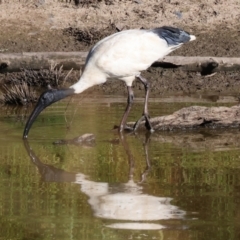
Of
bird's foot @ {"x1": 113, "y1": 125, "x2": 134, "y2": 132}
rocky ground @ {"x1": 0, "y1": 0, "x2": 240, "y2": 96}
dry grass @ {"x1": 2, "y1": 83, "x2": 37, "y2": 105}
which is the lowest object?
dry grass @ {"x1": 2, "y1": 83, "x2": 37, "y2": 105}

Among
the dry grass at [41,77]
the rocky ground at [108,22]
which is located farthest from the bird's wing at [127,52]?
the rocky ground at [108,22]

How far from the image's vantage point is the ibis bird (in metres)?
9.45

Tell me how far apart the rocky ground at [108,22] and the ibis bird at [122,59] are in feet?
9.46

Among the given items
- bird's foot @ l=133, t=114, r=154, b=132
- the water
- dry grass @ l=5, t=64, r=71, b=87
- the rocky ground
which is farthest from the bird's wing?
the rocky ground

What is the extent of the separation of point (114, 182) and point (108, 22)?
24.8 feet

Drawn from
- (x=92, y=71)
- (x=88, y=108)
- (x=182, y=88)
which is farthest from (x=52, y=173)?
(x=182, y=88)

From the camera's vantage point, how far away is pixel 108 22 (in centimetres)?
1463

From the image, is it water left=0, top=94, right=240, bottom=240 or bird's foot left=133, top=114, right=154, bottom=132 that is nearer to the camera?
water left=0, top=94, right=240, bottom=240

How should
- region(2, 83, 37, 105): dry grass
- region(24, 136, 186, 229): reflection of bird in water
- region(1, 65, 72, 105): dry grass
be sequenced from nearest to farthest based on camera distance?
region(24, 136, 186, 229): reflection of bird in water, region(2, 83, 37, 105): dry grass, region(1, 65, 72, 105): dry grass

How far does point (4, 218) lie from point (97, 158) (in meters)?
2.06

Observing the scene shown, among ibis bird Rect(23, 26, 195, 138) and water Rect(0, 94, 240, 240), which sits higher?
ibis bird Rect(23, 26, 195, 138)

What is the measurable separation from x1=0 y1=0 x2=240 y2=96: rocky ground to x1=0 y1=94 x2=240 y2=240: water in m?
3.42

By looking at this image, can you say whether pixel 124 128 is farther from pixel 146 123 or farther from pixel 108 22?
pixel 108 22

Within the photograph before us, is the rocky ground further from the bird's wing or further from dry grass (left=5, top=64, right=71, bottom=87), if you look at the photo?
the bird's wing
